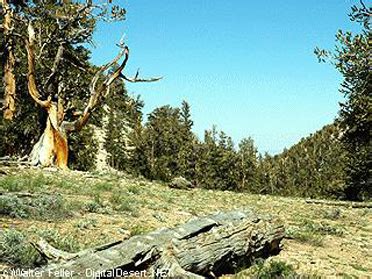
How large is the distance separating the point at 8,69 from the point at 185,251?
2661 cm

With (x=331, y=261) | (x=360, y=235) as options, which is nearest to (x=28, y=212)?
(x=331, y=261)

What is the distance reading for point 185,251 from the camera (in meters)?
7.12

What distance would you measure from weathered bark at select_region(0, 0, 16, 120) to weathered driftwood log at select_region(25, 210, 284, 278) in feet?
78.3

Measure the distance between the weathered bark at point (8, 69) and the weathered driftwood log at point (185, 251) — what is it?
2388 centimetres

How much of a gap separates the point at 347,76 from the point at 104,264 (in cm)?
1556

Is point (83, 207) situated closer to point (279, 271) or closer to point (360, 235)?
point (279, 271)

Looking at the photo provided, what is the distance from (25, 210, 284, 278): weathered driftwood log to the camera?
18.8ft

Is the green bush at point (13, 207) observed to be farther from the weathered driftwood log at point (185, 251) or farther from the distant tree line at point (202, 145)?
the distant tree line at point (202, 145)

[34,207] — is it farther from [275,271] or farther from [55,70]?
[55,70]

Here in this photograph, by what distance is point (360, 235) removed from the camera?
44.5 feet

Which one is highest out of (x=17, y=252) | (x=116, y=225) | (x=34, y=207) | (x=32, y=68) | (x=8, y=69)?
(x=8, y=69)

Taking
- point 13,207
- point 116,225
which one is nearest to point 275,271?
point 116,225

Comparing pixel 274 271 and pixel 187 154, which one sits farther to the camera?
pixel 187 154

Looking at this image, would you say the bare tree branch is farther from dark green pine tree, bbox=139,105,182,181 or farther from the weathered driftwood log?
dark green pine tree, bbox=139,105,182,181
